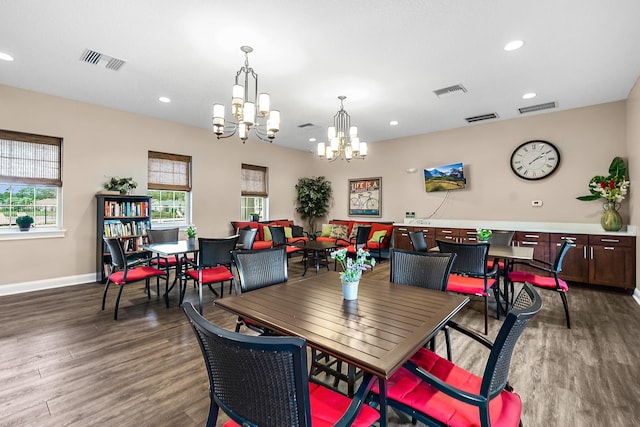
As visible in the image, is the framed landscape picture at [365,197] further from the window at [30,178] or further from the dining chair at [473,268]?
the window at [30,178]

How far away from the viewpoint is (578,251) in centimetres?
479

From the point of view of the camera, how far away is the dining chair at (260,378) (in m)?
0.86

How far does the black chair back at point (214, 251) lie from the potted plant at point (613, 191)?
568 centimetres

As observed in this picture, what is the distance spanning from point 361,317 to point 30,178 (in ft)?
18.6

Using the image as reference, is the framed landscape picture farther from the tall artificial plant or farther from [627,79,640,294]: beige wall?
[627,79,640,294]: beige wall

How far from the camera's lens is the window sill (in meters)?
4.39

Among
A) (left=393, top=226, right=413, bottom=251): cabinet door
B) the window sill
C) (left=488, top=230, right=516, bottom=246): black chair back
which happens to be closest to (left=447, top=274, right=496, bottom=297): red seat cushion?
(left=488, top=230, right=516, bottom=246): black chair back

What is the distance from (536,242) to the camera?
202 inches

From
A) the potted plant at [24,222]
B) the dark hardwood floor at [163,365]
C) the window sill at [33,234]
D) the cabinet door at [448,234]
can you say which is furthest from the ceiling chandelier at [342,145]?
the potted plant at [24,222]

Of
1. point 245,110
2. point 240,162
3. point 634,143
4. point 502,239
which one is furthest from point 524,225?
point 240,162

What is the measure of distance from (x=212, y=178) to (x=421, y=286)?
561cm

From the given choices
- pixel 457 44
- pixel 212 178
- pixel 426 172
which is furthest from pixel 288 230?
pixel 457 44

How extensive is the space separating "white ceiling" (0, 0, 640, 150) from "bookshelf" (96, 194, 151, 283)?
1.63 meters

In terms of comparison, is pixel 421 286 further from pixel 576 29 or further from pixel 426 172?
pixel 426 172
